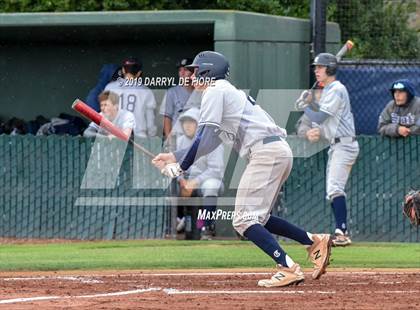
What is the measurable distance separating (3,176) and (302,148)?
3961 mm

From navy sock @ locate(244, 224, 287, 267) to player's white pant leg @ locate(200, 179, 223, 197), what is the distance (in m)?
4.61

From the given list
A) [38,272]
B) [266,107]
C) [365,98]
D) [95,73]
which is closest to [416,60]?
[365,98]

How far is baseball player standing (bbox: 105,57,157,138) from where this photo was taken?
14.3m

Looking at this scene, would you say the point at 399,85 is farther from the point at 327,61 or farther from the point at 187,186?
the point at 187,186

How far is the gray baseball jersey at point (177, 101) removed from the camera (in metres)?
14.1

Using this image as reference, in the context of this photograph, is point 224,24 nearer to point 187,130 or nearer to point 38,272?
point 187,130

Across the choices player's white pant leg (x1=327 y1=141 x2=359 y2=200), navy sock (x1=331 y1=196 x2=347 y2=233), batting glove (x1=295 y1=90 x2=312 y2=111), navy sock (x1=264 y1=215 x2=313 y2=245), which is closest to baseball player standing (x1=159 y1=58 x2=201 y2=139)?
batting glove (x1=295 y1=90 x2=312 y2=111)

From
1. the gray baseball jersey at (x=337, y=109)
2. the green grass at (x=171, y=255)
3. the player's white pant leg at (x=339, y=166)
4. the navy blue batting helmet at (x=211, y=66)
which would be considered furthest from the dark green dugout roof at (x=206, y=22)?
the navy blue batting helmet at (x=211, y=66)

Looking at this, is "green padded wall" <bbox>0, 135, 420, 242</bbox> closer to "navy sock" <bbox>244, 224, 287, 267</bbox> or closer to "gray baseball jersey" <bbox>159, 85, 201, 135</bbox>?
"gray baseball jersey" <bbox>159, 85, 201, 135</bbox>

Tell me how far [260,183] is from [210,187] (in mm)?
4584

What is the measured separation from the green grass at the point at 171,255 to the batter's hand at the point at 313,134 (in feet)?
4.41

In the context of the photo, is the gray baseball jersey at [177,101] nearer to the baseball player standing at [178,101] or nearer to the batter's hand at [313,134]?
the baseball player standing at [178,101]

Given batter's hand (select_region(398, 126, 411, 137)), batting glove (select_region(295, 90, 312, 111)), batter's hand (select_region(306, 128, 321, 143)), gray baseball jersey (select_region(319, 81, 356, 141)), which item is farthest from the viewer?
batting glove (select_region(295, 90, 312, 111))

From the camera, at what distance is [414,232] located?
13578mm
